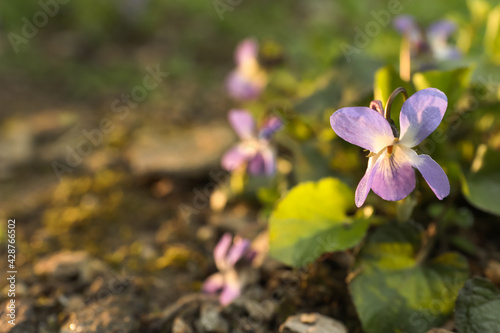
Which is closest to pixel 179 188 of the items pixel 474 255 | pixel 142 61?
pixel 474 255

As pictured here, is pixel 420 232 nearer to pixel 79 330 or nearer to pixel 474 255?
pixel 474 255

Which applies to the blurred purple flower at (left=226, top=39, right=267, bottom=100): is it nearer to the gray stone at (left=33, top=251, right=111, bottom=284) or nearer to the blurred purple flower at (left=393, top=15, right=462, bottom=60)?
the blurred purple flower at (left=393, top=15, right=462, bottom=60)

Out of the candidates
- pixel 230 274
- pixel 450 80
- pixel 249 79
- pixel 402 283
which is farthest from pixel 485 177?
pixel 249 79

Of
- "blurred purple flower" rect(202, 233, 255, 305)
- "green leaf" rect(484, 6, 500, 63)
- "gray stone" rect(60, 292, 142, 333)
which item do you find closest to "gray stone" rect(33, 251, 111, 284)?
"gray stone" rect(60, 292, 142, 333)

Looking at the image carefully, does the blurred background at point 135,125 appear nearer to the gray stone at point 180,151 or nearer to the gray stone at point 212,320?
the gray stone at point 180,151

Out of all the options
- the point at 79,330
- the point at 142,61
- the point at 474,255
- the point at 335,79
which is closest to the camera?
the point at 79,330

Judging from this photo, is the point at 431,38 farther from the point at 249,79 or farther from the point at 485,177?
the point at 249,79
